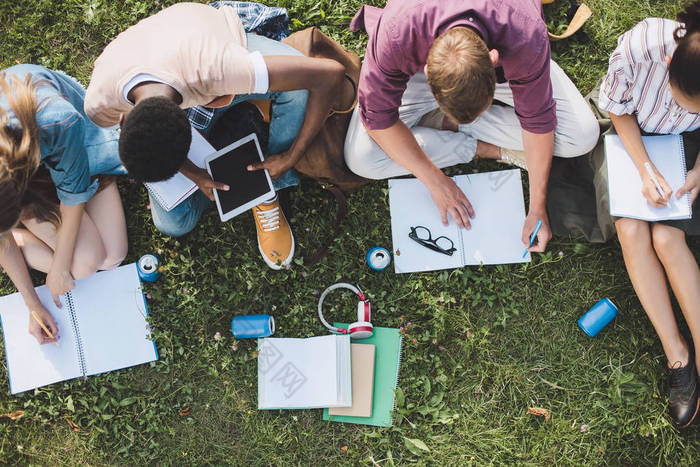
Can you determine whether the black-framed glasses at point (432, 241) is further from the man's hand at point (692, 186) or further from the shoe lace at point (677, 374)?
the shoe lace at point (677, 374)

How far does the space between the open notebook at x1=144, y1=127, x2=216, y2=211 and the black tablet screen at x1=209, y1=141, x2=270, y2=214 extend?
0.09 meters

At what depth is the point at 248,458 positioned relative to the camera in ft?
11.4

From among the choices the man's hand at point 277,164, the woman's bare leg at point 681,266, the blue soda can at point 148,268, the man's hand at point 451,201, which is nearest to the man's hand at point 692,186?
the woman's bare leg at point 681,266

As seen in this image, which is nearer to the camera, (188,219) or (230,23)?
(230,23)

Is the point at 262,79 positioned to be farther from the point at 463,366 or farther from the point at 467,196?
the point at 463,366

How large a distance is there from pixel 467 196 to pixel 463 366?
1195mm

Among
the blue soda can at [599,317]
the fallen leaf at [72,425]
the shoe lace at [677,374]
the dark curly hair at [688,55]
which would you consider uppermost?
the dark curly hair at [688,55]

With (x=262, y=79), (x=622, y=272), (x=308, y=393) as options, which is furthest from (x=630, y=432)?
(x=262, y=79)

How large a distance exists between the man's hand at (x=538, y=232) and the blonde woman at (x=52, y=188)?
110 inches

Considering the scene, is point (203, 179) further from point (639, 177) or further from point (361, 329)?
point (639, 177)

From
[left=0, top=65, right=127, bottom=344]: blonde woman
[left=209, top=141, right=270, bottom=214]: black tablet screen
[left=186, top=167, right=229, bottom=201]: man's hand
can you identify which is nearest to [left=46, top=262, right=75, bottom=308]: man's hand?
[left=0, top=65, right=127, bottom=344]: blonde woman

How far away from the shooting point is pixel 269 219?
3.53 metres

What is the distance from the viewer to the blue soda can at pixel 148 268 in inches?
140

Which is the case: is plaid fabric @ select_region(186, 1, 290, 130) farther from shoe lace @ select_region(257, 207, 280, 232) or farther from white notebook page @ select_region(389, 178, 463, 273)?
white notebook page @ select_region(389, 178, 463, 273)
